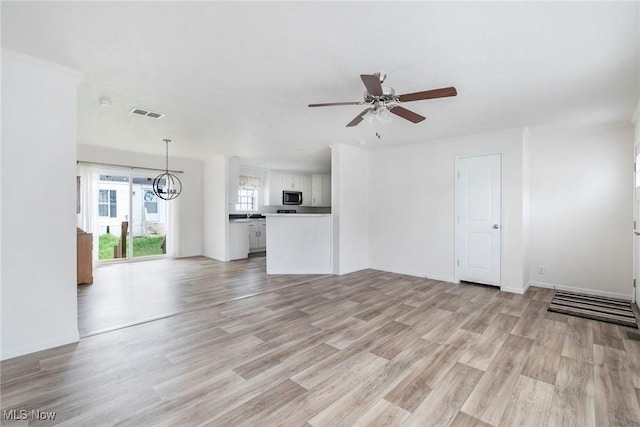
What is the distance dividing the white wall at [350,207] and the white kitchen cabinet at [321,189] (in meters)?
3.30

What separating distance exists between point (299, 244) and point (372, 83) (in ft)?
12.5

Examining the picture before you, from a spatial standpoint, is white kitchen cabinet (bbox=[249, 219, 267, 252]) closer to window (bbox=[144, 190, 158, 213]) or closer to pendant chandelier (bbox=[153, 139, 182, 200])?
pendant chandelier (bbox=[153, 139, 182, 200])

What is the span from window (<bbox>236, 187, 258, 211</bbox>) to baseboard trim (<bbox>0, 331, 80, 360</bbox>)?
19.4 ft

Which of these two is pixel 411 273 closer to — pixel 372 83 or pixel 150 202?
pixel 372 83

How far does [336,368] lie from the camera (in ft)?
7.30

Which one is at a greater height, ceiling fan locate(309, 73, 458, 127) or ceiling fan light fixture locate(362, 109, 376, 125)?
ceiling fan locate(309, 73, 458, 127)

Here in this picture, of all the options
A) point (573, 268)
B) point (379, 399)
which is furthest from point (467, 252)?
point (379, 399)

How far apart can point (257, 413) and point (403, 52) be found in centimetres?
279

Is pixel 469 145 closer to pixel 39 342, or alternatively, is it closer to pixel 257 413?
pixel 257 413

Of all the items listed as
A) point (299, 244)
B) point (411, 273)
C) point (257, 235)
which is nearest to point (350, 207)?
point (299, 244)

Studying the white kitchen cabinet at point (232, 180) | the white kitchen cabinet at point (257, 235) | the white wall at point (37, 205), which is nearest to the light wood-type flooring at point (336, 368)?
the white wall at point (37, 205)

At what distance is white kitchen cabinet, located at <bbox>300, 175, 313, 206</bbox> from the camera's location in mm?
9180

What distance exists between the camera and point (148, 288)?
14.5 ft

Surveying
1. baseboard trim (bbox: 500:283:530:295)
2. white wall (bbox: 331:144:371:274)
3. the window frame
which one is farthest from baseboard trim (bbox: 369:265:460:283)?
the window frame
